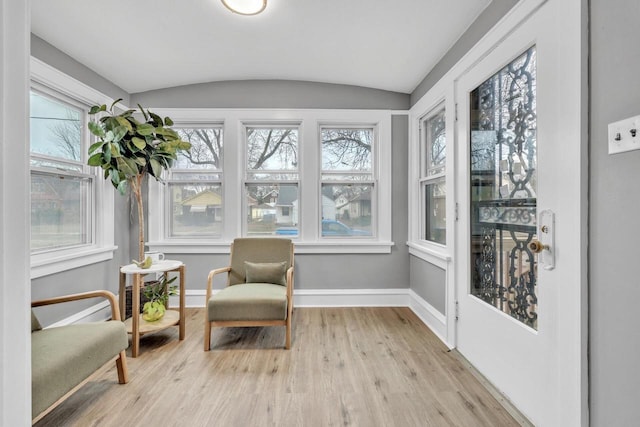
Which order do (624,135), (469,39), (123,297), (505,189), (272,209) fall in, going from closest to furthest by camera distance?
(624,135)
(505,189)
(469,39)
(123,297)
(272,209)

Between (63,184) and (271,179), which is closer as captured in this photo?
(63,184)

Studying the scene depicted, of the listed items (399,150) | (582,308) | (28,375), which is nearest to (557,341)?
(582,308)

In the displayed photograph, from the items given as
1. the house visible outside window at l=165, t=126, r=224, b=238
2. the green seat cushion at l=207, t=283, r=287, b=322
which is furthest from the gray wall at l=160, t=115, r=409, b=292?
the green seat cushion at l=207, t=283, r=287, b=322

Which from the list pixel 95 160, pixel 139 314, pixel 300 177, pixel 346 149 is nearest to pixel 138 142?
pixel 95 160

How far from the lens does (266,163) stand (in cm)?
355

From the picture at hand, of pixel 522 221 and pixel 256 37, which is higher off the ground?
pixel 256 37

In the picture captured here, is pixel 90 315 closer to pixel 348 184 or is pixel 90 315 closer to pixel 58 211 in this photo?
pixel 58 211

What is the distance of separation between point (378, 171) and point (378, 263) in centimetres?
106

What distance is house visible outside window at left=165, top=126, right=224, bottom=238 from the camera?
3.53 metres

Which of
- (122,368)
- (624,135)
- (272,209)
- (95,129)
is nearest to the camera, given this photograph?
(624,135)

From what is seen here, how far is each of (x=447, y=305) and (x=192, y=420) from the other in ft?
6.60

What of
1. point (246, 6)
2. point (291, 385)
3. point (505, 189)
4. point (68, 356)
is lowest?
point (291, 385)

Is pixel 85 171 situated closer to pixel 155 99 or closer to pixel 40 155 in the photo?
pixel 40 155

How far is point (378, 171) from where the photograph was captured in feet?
11.6
